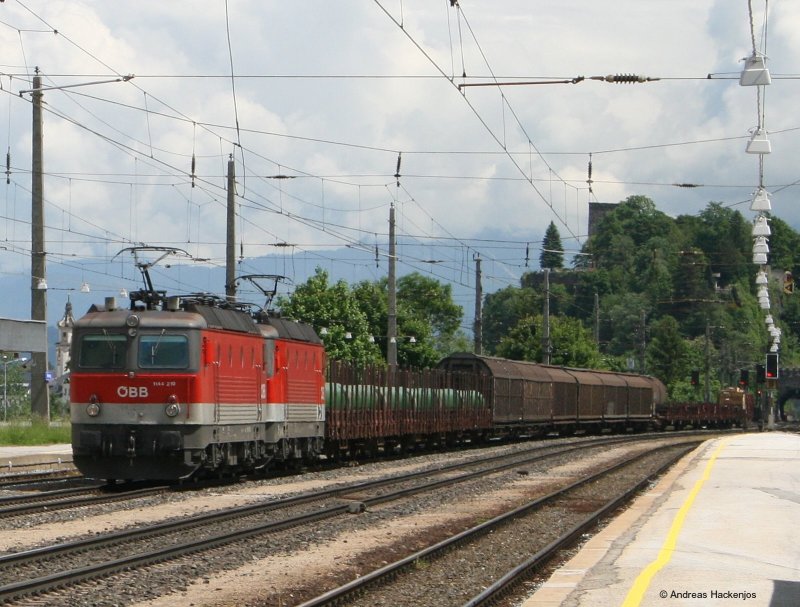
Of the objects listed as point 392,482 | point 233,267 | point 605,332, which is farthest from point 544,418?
point 605,332

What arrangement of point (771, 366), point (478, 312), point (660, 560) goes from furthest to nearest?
point (478, 312), point (771, 366), point (660, 560)

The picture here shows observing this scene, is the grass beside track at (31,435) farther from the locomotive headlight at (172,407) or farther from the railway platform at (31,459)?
the locomotive headlight at (172,407)

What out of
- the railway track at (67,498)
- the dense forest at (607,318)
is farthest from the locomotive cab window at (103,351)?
the dense forest at (607,318)

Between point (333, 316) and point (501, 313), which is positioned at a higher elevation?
point (501, 313)

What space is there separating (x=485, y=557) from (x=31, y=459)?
713 inches

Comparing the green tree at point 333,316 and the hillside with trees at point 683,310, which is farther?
the hillside with trees at point 683,310

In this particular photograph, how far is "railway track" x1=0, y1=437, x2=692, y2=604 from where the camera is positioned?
13.1 meters

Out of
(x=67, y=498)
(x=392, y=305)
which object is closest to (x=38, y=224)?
(x=67, y=498)

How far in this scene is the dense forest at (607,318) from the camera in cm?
10031

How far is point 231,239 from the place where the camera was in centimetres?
3659

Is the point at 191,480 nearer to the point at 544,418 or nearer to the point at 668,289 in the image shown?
the point at 544,418

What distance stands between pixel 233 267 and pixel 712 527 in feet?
63.8

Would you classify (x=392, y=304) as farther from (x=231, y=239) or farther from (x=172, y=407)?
(x=172, y=407)

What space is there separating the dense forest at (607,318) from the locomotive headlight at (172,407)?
2460 inches
